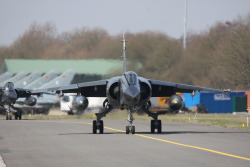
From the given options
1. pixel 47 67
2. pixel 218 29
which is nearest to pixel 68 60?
pixel 47 67

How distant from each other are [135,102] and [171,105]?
8.48ft

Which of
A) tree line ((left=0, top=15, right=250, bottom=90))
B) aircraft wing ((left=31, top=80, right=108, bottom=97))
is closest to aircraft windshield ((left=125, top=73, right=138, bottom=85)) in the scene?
aircraft wing ((left=31, top=80, right=108, bottom=97))

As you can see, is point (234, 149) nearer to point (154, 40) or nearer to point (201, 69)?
point (154, 40)

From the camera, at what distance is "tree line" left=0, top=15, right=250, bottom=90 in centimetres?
5478

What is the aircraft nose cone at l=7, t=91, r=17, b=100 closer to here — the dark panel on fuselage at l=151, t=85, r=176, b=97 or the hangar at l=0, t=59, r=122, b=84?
the hangar at l=0, t=59, r=122, b=84

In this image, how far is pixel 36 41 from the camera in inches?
2474

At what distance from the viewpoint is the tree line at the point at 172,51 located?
180ft

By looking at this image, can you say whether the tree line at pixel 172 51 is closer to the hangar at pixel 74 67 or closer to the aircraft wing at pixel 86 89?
the hangar at pixel 74 67

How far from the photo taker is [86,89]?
2783cm

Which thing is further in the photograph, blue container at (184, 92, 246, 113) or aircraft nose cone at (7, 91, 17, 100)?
blue container at (184, 92, 246, 113)

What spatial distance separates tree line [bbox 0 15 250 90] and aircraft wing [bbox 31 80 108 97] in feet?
79.0

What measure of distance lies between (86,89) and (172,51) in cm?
3058

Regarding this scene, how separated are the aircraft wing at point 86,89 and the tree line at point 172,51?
24.1 m

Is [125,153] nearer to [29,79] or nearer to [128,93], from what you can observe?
[128,93]
